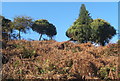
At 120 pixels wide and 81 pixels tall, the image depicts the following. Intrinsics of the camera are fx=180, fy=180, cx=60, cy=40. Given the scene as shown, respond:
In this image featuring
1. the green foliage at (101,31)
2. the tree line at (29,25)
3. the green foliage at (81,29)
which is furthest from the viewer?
the green foliage at (81,29)

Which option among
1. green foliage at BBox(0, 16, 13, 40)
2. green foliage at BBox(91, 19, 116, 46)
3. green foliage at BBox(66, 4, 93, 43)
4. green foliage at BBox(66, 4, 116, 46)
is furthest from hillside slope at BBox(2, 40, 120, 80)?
green foliage at BBox(66, 4, 93, 43)

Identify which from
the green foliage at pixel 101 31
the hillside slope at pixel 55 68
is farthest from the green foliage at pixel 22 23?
the hillside slope at pixel 55 68

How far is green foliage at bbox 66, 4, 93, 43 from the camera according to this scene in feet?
49.5

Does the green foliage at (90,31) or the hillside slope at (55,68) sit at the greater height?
the green foliage at (90,31)

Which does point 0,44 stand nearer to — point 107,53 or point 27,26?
point 107,53

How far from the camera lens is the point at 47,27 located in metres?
14.9

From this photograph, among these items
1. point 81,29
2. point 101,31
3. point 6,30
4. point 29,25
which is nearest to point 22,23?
point 29,25

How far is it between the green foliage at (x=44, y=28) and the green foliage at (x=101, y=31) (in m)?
3.35

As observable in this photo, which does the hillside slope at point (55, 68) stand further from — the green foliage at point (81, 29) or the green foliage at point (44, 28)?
the green foliage at point (81, 29)

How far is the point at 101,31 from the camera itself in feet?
48.0

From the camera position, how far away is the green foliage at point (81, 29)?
49.5 feet

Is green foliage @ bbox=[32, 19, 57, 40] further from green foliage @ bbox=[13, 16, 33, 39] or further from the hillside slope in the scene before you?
the hillside slope

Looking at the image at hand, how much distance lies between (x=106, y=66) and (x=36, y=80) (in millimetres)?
1628

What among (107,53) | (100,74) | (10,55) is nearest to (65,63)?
(100,74)
